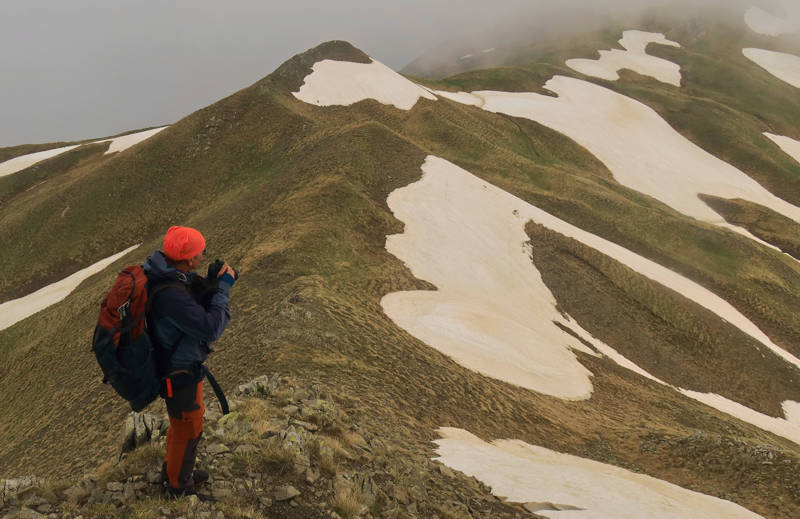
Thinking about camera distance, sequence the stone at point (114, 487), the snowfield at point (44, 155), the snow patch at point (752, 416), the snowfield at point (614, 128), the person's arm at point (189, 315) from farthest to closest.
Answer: the snowfield at point (44, 155)
the snowfield at point (614, 128)
the snow patch at point (752, 416)
the stone at point (114, 487)
the person's arm at point (189, 315)

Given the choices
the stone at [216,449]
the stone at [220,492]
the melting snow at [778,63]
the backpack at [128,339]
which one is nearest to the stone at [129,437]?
the stone at [216,449]

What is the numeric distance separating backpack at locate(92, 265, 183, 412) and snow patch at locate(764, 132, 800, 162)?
337ft

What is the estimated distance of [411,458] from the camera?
405 inches

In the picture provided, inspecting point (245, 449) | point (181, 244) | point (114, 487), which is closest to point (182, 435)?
point (114, 487)

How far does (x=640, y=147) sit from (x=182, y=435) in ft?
253

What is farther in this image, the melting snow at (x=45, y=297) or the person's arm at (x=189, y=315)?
the melting snow at (x=45, y=297)

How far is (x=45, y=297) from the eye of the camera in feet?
109

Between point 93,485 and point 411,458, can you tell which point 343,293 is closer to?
point 411,458

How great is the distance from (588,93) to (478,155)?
148 ft

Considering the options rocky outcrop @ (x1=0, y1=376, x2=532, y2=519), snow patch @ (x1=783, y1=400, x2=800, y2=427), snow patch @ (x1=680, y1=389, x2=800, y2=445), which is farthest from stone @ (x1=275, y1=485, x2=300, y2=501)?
snow patch @ (x1=783, y1=400, x2=800, y2=427)

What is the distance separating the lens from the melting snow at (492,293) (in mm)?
20641

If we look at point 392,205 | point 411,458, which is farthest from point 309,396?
point 392,205

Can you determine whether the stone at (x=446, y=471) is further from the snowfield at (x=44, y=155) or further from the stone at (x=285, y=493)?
the snowfield at (x=44, y=155)

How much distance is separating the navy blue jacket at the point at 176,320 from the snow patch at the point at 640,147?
64523 mm
